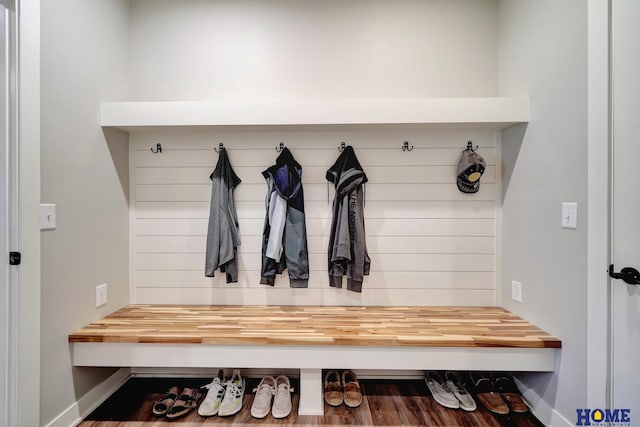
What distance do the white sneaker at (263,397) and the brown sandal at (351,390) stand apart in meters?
0.46

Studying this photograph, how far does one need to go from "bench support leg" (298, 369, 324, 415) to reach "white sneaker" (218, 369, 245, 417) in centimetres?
38

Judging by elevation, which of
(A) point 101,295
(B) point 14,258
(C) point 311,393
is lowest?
(C) point 311,393

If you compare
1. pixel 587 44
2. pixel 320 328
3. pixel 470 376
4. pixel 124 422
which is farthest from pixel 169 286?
pixel 587 44

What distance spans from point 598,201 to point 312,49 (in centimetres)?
189

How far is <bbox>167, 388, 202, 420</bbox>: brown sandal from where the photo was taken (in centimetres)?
177

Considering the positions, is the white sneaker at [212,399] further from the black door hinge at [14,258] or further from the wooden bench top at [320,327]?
the black door hinge at [14,258]

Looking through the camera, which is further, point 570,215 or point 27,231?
point 570,215

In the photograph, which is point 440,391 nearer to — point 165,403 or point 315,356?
point 315,356

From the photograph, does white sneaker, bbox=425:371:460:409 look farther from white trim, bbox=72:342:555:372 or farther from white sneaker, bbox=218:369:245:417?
white sneaker, bbox=218:369:245:417

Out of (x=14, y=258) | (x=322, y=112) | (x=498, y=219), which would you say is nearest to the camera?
(x=14, y=258)

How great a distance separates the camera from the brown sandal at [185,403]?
1766mm

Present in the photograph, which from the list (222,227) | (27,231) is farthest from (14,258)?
(222,227)

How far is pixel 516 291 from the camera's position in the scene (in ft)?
6.48

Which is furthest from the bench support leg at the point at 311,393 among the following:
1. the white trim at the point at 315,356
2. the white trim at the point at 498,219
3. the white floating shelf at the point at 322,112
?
the white floating shelf at the point at 322,112
